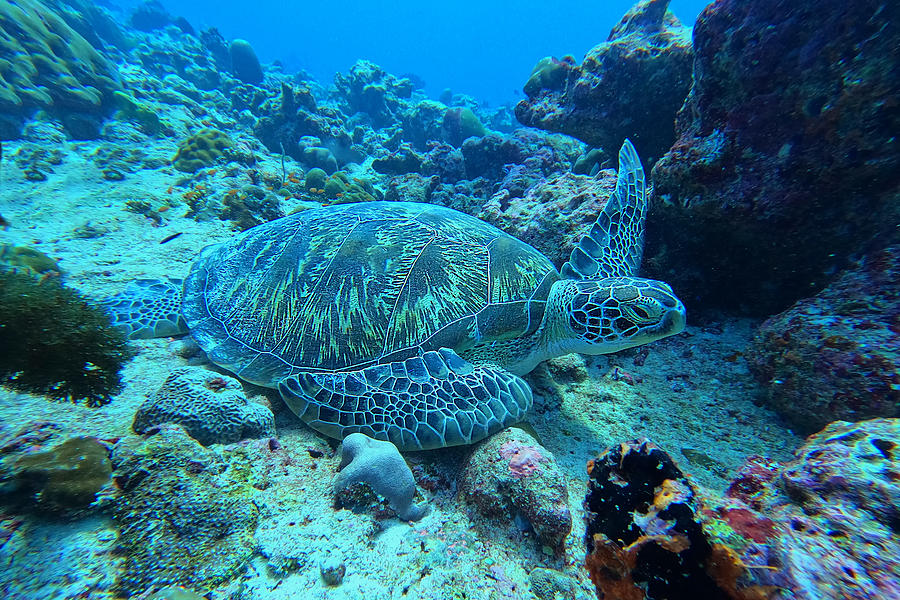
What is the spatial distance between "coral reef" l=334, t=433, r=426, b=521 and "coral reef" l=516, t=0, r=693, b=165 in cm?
533

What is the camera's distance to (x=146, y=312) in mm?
3391

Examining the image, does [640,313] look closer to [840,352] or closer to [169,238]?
[840,352]

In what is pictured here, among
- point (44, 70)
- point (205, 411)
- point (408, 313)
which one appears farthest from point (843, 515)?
point (44, 70)

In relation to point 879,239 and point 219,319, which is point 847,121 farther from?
point 219,319

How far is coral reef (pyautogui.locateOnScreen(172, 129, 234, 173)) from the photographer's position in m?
7.93

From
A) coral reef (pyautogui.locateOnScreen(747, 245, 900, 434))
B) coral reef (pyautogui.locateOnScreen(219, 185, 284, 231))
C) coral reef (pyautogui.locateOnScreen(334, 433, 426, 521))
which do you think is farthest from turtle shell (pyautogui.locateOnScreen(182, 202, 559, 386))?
coral reef (pyautogui.locateOnScreen(219, 185, 284, 231))

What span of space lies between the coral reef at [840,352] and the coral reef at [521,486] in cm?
192

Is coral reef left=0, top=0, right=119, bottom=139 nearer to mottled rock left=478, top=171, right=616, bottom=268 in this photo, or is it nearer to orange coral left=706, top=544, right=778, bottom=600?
mottled rock left=478, top=171, right=616, bottom=268

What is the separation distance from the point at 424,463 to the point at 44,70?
47.9ft

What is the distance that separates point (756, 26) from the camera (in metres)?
2.59

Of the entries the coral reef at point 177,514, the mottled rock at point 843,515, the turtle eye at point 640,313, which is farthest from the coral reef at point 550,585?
the turtle eye at point 640,313

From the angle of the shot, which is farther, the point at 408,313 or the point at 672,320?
the point at 408,313

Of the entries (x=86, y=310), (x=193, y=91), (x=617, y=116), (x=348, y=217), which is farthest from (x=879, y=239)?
(x=193, y=91)

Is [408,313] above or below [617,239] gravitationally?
below
